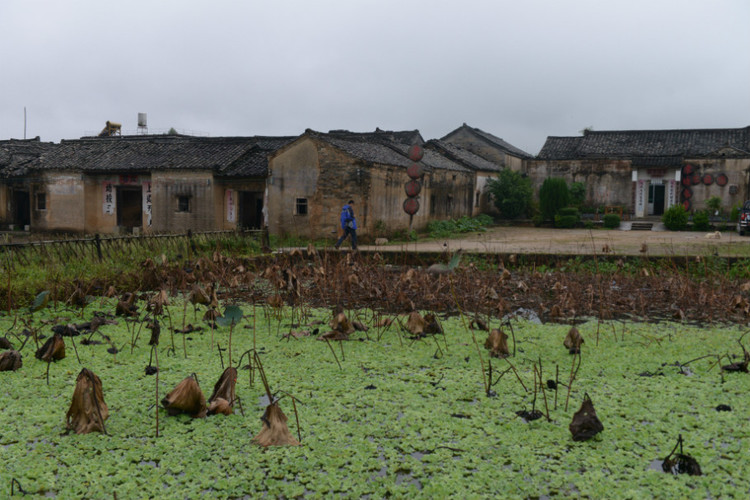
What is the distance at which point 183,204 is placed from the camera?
70.5 feet

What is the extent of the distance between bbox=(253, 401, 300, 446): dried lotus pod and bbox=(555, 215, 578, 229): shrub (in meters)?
24.8

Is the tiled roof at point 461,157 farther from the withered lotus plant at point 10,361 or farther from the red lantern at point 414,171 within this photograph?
the withered lotus plant at point 10,361

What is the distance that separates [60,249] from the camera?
872 cm

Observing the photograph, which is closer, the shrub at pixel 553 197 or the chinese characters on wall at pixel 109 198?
the chinese characters on wall at pixel 109 198

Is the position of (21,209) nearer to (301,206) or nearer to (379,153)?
(301,206)

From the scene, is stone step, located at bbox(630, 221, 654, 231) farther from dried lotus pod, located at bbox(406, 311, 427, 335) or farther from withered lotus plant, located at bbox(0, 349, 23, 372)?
withered lotus plant, located at bbox(0, 349, 23, 372)

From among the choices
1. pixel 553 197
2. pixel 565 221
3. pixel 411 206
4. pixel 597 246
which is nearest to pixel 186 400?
pixel 597 246

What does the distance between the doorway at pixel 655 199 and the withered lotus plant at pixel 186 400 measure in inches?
1188

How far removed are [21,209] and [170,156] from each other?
8.45m

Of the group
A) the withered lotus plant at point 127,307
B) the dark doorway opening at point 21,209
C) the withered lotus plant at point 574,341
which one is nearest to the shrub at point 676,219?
the withered lotus plant at point 574,341

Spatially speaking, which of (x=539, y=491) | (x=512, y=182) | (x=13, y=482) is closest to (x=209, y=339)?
(x=13, y=482)

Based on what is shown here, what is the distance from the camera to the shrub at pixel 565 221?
26.4 m

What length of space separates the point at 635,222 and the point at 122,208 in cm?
2082

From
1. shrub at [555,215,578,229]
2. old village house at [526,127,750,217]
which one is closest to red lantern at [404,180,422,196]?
shrub at [555,215,578,229]
